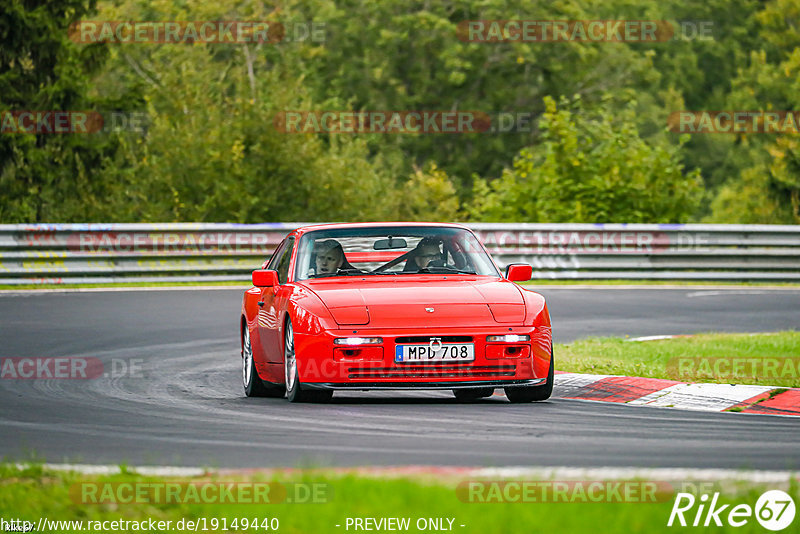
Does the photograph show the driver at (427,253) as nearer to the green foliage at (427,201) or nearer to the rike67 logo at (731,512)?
the rike67 logo at (731,512)

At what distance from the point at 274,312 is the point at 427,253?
1.34 meters

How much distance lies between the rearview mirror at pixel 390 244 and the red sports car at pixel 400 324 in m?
0.01

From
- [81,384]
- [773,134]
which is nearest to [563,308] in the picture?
[81,384]

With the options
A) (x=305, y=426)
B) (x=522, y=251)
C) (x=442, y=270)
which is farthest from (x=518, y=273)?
(x=522, y=251)

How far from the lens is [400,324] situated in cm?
1052

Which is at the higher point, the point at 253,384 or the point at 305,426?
the point at 305,426

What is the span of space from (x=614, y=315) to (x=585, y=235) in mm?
8063

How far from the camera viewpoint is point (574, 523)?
5.94 meters

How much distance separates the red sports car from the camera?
1047 cm

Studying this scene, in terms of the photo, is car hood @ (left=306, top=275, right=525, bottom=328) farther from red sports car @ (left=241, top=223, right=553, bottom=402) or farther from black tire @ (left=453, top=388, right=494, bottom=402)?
black tire @ (left=453, top=388, right=494, bottom=402)

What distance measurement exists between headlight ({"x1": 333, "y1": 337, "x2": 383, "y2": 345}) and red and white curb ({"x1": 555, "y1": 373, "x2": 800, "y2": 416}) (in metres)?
2.06

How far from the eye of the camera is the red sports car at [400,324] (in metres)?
10.5

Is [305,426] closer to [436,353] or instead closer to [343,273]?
[436,353]

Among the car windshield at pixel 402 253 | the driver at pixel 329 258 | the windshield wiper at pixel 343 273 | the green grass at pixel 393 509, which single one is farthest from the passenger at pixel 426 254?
the green grass at pixel 393 509
